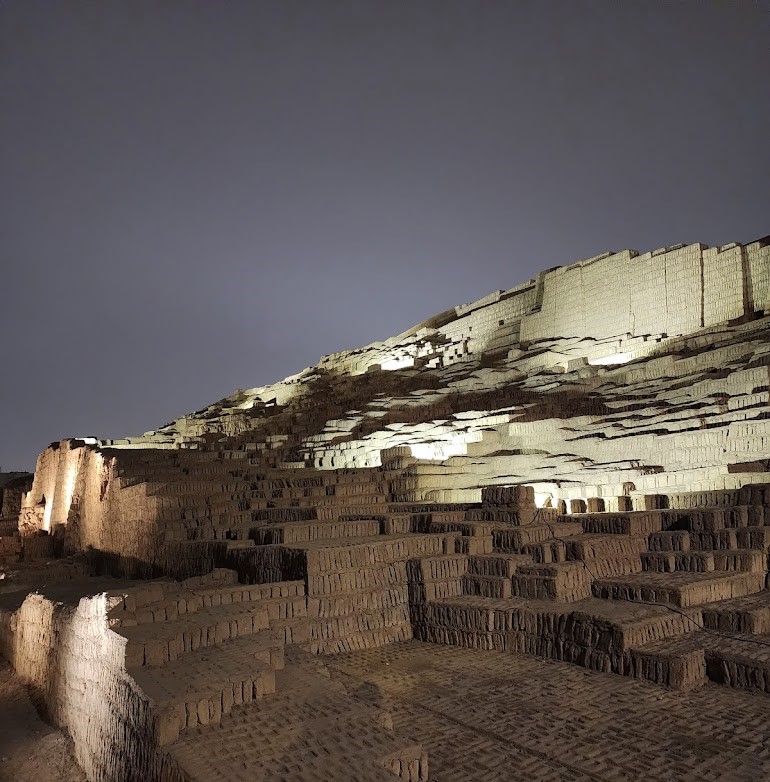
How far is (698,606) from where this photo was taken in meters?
5.90

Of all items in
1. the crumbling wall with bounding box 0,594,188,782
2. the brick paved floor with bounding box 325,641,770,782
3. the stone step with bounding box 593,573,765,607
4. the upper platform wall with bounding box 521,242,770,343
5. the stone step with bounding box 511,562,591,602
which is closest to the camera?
the brick paved floor with bounding box 325,641,770,782

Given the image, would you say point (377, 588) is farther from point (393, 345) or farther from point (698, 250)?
point (393, 345)

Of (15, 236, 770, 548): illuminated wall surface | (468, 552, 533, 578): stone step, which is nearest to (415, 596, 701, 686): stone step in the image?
(468, 552, 533, 578): stone step

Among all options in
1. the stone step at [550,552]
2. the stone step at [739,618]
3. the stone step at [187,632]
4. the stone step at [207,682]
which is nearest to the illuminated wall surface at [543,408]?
the stone step at [550,552]

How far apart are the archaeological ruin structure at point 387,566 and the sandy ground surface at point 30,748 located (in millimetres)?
165

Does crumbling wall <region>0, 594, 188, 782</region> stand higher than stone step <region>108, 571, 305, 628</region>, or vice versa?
stone step <region>108, 571, 305, 628</region>

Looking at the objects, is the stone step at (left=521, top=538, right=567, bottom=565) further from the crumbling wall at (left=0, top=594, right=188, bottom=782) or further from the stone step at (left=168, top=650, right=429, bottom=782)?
the crumbling wall at (left=0, top=594, right=188, bottom=782)

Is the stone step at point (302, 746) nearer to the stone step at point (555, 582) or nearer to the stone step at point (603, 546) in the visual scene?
the stone step at point (555, 582)

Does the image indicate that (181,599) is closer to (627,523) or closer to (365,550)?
(365,550)

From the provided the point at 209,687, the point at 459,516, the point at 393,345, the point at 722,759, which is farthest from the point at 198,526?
the point at 393,345

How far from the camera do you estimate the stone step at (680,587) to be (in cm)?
592

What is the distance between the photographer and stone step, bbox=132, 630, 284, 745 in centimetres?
399

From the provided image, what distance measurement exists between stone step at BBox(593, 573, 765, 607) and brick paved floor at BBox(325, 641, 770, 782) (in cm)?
98

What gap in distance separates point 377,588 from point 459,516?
176 cm
